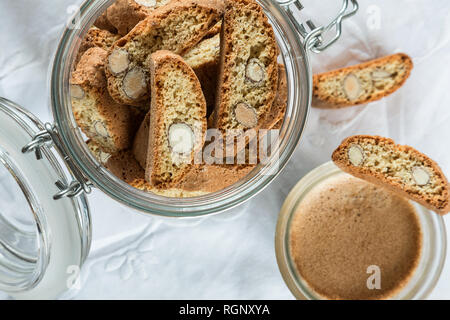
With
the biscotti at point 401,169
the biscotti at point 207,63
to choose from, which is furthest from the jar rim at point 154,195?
the biscotti at point 401,169

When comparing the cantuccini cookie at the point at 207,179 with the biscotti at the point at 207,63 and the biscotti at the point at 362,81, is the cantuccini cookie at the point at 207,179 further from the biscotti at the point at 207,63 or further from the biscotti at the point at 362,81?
the biscotti at the point at 362,81

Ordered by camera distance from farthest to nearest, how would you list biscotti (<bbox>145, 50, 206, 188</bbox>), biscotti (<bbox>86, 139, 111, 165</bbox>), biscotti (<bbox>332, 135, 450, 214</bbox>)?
biscotti (<bbox>332, 135, 450, 214</bbox>) < biscotti (<bbox>86, 139, 111, 165</bbox>) < biscotti (<bbox>145, 50, 206, 188</bbox>)

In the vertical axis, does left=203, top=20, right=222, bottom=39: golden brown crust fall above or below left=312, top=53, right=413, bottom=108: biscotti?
above

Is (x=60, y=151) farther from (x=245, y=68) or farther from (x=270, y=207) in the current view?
(x=270, y=207)

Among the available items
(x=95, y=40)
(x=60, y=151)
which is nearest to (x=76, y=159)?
(x=60, y=151)

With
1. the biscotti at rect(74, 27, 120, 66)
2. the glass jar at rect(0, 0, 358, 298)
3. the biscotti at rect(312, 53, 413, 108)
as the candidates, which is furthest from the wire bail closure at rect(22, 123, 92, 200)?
the biscotti at rect(312, 53, 413, 108)

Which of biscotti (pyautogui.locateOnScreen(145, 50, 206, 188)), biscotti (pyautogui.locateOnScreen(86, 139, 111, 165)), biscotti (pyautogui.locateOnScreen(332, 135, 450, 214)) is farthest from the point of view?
biscotti (pyautogui.locateOnScreen(332, 135, 450, 214))

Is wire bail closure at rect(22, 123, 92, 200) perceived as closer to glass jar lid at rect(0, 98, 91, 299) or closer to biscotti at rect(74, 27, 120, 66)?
glass jar lid at rect(0, 98, 91, 299)
